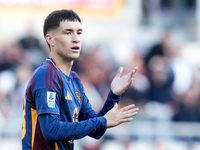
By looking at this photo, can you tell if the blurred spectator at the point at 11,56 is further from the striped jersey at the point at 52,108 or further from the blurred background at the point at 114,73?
the striped jersey at the point at 52,108

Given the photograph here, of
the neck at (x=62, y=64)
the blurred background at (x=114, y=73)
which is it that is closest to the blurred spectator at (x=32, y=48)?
the blurred background at (x=114, y=73)

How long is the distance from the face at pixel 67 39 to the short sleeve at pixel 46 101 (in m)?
0.47

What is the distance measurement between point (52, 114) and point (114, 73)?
634 cm

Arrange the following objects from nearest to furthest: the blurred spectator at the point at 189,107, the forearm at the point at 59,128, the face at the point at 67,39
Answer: the forearm at the point at 59,128
the face at the point at 67,39
the blurred spectator at the point at 189,107

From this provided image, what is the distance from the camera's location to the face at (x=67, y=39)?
5.00 meters

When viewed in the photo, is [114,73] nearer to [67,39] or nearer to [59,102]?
[67,39]

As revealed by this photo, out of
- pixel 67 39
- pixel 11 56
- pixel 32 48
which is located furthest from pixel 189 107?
pixel 67 39

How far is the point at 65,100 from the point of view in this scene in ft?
16.2

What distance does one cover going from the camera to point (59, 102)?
4.89 meters

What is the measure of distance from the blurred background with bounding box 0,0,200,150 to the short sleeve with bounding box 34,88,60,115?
484 centimetres

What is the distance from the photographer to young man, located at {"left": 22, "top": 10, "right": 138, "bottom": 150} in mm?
4664

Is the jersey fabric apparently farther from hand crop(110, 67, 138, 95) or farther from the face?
hand crop(110, 67, 138, 95)

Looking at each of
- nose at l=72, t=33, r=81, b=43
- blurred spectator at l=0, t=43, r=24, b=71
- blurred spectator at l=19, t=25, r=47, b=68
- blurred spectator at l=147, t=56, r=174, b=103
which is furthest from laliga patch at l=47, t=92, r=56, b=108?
blurred spectator at l=19, t=25, r=47, b=68

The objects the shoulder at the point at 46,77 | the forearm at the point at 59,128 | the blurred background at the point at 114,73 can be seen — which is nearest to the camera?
the forearm at the point at 59,128
